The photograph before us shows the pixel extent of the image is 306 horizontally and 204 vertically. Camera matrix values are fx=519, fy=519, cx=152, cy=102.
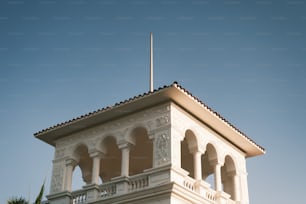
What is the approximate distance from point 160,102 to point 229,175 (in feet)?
20.7

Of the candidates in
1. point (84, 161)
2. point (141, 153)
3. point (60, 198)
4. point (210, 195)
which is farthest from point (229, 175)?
point (60, 198)

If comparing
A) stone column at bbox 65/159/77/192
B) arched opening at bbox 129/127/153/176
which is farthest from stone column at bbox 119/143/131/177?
stone column at bbox 65/159/77/192

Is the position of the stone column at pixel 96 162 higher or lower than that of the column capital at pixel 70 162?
lower

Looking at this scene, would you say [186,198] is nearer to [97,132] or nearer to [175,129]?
[175,129]

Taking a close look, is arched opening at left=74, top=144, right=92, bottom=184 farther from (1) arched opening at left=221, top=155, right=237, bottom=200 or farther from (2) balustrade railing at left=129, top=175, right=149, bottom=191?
(1) arched opening at left=221, top=155, right=237, bottom=200

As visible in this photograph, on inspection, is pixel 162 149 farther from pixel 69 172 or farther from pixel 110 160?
pixel 110 160

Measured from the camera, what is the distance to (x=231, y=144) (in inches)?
1038

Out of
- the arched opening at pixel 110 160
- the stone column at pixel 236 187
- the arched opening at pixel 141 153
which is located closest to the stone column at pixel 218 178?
the stone column at pixel 236 187

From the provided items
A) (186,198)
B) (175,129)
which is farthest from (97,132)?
(186,198)

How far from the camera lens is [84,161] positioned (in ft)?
88.4

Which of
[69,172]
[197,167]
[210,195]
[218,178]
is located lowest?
[210,195]

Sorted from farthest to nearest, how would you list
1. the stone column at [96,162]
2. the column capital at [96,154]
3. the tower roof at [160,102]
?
1. the column capital at [96,154]
2. the stone column at [96,162]
3. the tower roof at [160,102]

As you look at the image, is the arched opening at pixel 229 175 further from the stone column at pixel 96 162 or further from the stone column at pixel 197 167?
the stone column at pixel 96 162

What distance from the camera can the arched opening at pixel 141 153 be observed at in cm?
2548
